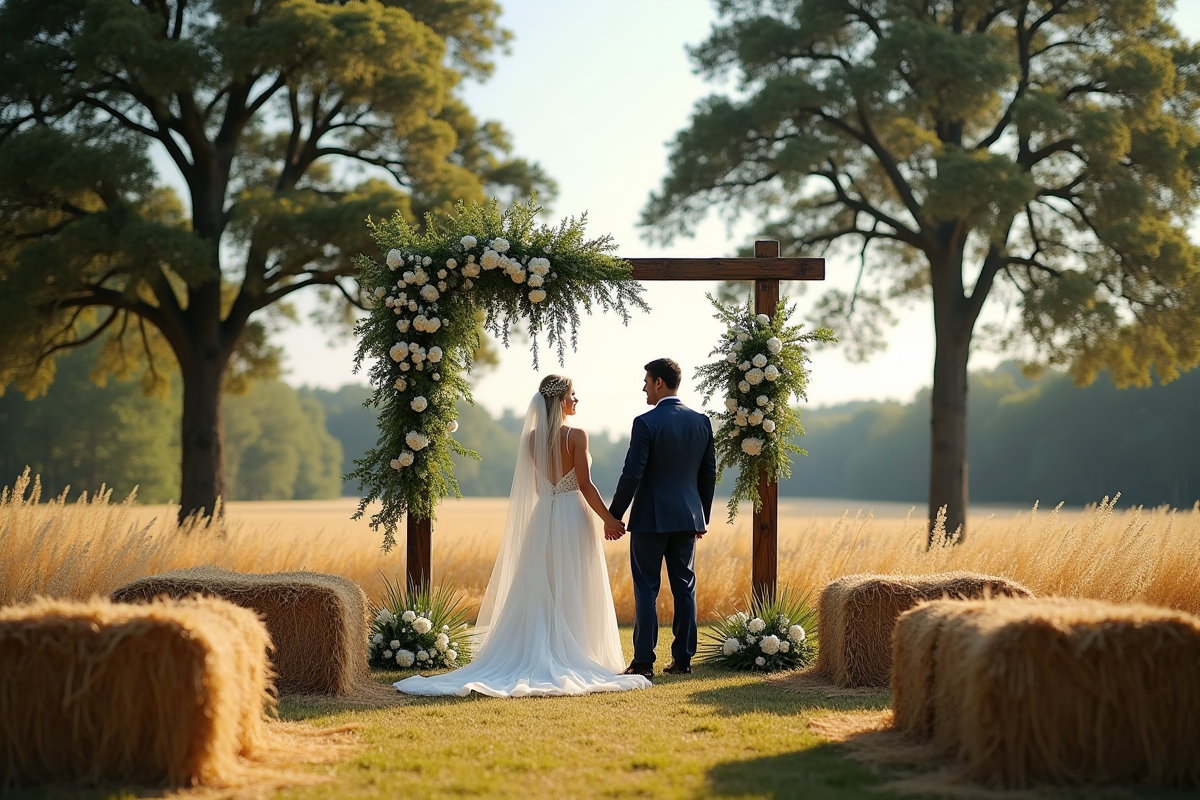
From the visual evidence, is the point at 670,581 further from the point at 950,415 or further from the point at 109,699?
the point at 950,415

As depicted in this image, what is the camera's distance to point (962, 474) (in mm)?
16781

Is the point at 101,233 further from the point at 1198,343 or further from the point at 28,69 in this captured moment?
the point at 1198,343

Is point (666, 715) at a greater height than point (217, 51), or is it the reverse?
point (217, 51)

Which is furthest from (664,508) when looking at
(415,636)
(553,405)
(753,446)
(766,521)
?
(415,636)

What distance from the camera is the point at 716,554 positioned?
12.3 metres

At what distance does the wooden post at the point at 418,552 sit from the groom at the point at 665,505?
5.87ft

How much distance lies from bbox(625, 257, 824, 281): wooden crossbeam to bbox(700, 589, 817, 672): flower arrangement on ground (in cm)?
274

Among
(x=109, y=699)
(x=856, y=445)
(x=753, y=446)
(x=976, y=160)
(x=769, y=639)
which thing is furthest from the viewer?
(x=856, y=445)

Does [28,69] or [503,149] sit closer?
[28,69]

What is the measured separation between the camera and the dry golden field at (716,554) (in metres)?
8.60

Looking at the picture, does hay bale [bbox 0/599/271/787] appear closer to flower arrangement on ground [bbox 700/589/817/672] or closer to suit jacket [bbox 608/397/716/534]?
suit jacket [bbox 608/397/716/534]

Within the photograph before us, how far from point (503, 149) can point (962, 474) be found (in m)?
9.61

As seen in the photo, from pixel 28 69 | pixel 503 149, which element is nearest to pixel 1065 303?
pixel 503 149

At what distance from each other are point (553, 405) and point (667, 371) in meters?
0.91
